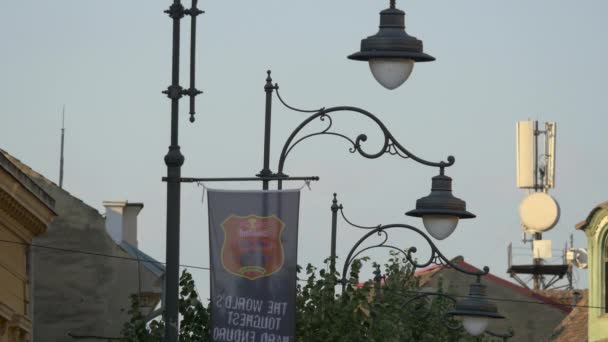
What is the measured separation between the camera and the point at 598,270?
44.8 meters

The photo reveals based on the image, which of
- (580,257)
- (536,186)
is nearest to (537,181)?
(536,186)

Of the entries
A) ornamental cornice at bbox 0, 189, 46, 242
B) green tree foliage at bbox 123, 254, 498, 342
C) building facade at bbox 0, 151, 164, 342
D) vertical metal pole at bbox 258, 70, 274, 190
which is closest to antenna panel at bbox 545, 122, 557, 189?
building facade at bbox 0, 151, 164, 342

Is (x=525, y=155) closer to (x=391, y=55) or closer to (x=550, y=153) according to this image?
(x=550, y=153)

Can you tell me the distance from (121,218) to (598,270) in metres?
10.9

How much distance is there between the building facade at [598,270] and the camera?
1756 inches

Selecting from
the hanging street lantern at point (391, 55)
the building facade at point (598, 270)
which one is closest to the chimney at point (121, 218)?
the building facade at point (598, 270)

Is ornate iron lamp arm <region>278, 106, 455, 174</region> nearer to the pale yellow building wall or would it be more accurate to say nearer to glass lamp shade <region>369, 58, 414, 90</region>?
glass lamp shade <region>369, 58, 414, 90</region>

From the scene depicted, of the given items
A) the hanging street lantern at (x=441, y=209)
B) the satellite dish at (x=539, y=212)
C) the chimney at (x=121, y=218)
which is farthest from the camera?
the satellite dish at (x=539, y=212)

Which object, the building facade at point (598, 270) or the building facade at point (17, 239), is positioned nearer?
the building facade at point (17, 239)

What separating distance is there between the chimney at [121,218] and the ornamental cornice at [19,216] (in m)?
16.1

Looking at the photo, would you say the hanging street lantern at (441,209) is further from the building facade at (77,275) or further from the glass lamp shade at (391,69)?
the building facade at (77,275)

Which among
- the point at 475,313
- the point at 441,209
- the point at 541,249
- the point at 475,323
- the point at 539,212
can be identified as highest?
the point at 541,249

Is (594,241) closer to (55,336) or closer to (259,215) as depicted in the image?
(55,336)

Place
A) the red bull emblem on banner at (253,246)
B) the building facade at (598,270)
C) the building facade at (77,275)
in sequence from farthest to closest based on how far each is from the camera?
the building facade at (598,270) → the building facade at (77,275) → the red bull emblem on banner at (253,246)
